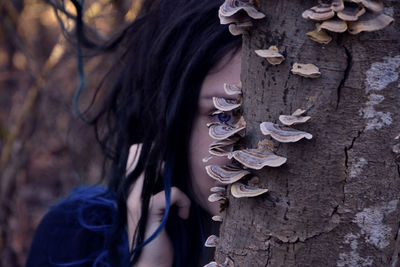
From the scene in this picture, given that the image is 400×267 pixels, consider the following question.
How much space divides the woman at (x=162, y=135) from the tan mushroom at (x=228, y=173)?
474 mm

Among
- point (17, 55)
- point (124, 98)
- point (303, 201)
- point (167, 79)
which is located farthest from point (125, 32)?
point (17, 55)

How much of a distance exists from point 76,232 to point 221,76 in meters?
1.20

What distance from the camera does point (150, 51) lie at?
178 cm

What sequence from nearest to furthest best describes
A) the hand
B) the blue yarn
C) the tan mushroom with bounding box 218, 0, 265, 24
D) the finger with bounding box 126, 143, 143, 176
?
1. the tan mushroom with bounding box 218, 0, 265, 24
2. the hand
3. the finger with bounding box 126, 143, 143, 176
4. the blue yarn

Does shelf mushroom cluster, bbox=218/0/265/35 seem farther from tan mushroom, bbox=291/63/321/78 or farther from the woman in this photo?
the woman

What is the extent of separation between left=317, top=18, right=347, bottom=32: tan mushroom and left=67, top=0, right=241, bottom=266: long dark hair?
0.86m

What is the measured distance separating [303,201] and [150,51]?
113 centimetres

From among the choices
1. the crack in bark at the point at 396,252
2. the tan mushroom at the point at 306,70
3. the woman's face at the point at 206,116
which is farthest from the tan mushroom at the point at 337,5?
the woman's face at the point at 206,116

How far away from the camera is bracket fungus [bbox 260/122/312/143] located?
2.52 ft

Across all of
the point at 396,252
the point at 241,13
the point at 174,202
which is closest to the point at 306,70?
the point at 241,13

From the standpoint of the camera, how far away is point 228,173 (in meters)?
0.85

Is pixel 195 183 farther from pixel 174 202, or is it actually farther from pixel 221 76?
pixel 221 76

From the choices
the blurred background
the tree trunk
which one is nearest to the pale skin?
the tree trunk

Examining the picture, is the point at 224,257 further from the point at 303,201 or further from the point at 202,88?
the point at 202,88
